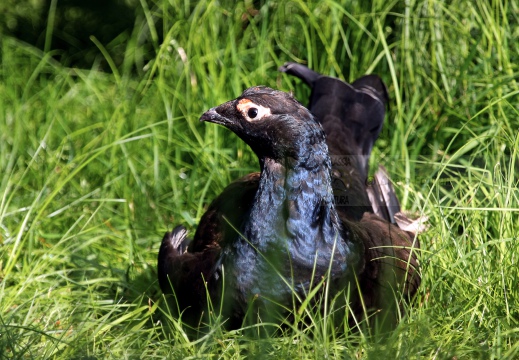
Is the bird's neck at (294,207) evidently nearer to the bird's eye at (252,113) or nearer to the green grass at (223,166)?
the bird's eye at (252,113)

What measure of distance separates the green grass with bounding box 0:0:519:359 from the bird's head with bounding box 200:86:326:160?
591mm

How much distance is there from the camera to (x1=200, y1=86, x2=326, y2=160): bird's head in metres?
2.83

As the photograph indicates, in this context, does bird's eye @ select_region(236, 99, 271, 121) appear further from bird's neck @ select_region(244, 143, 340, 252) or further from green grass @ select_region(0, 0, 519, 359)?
green grass @ select_region(0, 0, 519, 359)

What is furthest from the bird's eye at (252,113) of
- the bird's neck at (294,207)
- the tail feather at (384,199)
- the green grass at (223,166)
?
the tail feather at (384,199)

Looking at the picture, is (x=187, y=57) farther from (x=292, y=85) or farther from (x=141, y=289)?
(x=141, y=289)

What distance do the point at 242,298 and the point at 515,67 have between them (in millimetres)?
2023

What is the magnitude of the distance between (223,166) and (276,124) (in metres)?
1.32

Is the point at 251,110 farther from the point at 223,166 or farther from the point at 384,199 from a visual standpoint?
the point at 223,166

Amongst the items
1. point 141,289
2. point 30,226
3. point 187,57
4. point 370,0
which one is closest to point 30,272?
point 30,226

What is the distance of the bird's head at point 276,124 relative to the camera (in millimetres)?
2830

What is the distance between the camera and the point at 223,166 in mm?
4121

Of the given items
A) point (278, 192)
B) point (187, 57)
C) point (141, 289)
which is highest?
point (187, 57)

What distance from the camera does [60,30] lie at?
5957 mm

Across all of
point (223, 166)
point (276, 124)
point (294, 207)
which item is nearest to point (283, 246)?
point (294, 207)
